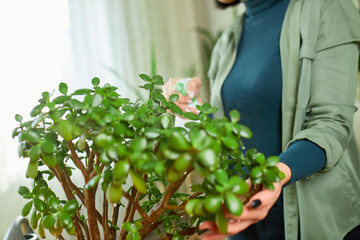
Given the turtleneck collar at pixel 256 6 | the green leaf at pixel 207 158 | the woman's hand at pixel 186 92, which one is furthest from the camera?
the turtleneck collar at pixel 256 6

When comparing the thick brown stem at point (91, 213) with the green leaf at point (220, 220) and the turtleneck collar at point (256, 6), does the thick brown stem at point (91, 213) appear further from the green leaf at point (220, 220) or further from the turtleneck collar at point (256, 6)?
the turtleneck collar at point (256, 6)

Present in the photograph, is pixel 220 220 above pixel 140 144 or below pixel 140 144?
below

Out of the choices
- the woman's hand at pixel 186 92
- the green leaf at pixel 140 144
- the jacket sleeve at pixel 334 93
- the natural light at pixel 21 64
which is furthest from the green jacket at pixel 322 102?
the natural light at pixel 21 64

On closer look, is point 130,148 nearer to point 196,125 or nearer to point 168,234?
point 196,125

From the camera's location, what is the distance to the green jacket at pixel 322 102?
84 centimetres

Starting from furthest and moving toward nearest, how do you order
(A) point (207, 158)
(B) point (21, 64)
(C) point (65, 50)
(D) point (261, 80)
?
(C) point (65, 50)
(B) point (21, 64)
(D) point (261, 80)
(A) point (207, 158)

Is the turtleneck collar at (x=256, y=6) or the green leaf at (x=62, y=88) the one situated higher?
the turtleneck collar at (x=256, y=6)

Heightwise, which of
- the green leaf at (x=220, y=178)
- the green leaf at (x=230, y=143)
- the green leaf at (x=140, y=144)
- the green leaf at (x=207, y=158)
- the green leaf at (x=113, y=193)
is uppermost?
the green leaf at (x=140, y=144)

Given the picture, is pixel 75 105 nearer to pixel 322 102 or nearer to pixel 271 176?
pixel 271 176

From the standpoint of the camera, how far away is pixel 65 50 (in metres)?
1.76

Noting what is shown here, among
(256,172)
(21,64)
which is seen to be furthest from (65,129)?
(21,64)

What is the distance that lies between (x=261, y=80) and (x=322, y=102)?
0.75 ft

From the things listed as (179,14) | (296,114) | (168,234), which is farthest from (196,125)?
(179,14)

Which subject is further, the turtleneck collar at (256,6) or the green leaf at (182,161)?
the turtleneck collar at (256,6)
